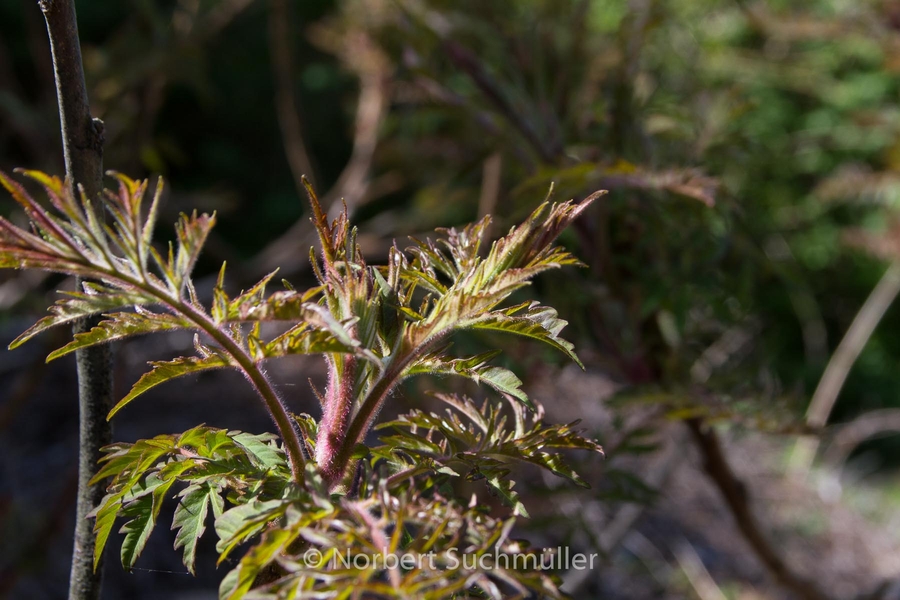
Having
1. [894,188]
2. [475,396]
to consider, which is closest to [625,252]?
[475,396]

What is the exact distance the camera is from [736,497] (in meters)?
1.29

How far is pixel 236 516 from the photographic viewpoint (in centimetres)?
45

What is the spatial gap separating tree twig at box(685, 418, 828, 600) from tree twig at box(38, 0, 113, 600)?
91 centimetres

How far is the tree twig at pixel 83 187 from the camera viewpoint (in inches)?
19.6

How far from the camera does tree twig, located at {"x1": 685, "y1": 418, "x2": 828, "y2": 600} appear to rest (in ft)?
4.08

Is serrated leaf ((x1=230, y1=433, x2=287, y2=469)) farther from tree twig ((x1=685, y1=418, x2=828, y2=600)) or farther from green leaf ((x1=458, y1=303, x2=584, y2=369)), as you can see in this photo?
tree twig ((x1=685, y1=418, x2=828, y2=600))

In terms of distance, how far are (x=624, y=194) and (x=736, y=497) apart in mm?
580

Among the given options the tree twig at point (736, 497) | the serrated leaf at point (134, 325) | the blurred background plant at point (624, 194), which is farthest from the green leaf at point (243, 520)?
the tree twig at point (736, 497)

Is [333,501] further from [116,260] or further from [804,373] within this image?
[804,373]

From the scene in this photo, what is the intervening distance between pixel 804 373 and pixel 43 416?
157 inches

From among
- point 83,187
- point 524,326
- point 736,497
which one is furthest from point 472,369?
point 736,497

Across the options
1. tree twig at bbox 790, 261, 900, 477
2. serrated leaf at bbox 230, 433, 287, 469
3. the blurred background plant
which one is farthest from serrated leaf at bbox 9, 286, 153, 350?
tree twig at bbox 790, 261, 900, 477

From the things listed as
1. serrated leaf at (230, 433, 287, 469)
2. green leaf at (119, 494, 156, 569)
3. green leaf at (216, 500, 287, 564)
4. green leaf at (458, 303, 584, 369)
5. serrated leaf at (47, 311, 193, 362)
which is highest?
serrated leaf at (47, 311, 193, 362)

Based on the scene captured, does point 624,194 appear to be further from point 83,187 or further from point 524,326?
point 83,187
